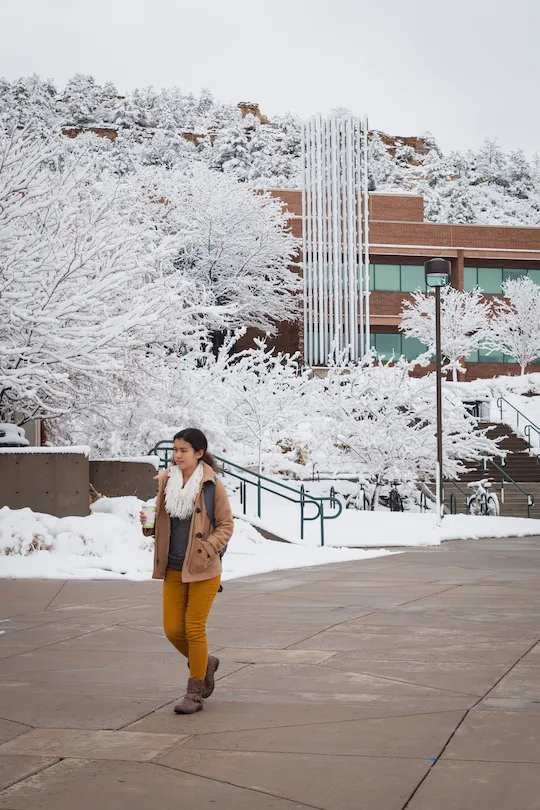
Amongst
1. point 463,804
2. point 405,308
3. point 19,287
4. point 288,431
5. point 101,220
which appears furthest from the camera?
point 405,308

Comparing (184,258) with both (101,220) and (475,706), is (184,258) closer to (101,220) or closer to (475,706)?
(101,220)

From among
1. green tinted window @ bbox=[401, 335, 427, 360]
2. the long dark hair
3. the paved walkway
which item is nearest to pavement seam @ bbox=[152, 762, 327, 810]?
the paved walkway

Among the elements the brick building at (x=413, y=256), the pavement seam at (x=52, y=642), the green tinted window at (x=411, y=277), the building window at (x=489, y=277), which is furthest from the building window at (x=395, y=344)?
the pavement seam at (x=52, y=642)

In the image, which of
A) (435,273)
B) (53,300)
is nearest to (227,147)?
(435,273)

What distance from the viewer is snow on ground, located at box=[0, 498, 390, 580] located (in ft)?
49.7

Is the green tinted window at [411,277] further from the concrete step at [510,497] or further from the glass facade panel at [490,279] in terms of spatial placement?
the concrete step at [510,497]

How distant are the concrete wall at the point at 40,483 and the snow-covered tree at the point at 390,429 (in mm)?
14731

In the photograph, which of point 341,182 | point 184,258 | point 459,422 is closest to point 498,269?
point 341,182

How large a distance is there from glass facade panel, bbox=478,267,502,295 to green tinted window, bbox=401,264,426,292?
206 inches

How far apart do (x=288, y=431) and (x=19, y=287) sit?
1375cm

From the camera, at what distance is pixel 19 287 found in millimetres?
18031

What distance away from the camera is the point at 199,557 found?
6.98 metres

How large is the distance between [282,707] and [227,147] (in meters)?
137

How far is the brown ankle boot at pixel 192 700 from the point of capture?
6.80 metres
